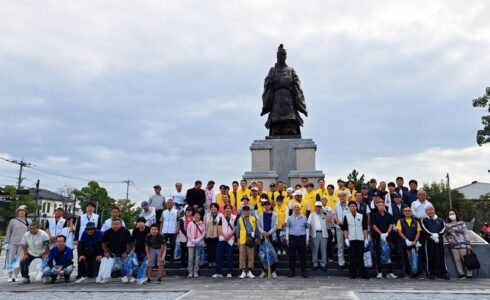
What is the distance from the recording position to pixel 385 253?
905 centimetres

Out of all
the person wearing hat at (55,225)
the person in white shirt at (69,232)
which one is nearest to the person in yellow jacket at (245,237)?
the person in white shirt at (69,232)

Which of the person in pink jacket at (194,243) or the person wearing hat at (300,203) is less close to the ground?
the person wearing hat at (300,203)

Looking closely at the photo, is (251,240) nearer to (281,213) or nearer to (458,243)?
(281,213)

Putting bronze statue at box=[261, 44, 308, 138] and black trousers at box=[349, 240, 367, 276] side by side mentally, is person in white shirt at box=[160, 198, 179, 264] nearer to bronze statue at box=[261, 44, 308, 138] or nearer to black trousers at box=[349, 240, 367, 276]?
black trousers at box=[349, 240, 367, 276]

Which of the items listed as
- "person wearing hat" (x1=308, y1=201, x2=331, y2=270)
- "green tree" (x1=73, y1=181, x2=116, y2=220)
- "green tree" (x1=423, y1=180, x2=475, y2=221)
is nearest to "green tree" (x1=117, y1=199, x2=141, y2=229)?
"green tree" (x1=73, y1=181, x2=116, y2=220)

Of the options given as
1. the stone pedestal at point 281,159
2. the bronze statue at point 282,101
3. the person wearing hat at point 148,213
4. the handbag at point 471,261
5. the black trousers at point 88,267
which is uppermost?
the bronze statue at point 282,101

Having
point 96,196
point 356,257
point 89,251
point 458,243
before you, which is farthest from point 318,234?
point 96,196

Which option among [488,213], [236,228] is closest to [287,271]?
[236,228]

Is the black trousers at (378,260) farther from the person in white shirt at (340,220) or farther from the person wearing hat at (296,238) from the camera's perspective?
the person wearing hat at (296,238)

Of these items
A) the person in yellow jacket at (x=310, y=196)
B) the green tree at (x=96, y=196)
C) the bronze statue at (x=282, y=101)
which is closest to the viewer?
the person in yellow jacket at (x=310, y=196)

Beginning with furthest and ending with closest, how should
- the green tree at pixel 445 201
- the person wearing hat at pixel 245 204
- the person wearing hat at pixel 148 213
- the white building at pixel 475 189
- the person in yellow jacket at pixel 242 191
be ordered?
1. the white building at pixel 475 189
2. the green tree at pixel 445 201
3. the person in yellow jacket at pixel 242 191
4. the person wearing hat at pixel 148 213
5. the person wearing hat at pixel 245 204

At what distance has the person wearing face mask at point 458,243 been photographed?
9.23 metres

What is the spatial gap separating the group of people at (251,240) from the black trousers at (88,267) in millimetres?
25

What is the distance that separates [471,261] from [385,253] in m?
2.06
